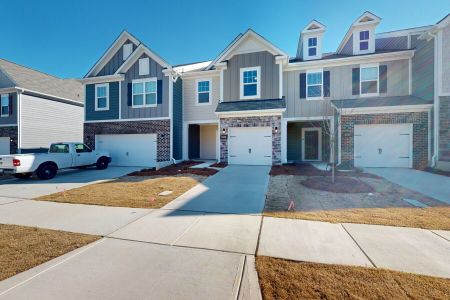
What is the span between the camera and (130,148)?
1509 cm

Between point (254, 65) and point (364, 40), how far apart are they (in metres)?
6.99

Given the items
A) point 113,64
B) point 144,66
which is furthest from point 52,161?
point 113,64

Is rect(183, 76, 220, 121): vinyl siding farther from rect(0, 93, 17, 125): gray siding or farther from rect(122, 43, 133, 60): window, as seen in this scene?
rect(0, 93, 17, 125): gray siding

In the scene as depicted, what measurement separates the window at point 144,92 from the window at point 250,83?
5776 millimetres

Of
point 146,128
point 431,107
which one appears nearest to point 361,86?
point 431,107

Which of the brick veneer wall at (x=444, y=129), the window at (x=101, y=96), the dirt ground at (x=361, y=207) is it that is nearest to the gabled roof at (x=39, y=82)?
the window at (x=101, y=96)

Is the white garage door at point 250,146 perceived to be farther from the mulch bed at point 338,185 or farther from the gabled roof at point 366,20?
the gabled roof at point 366,20

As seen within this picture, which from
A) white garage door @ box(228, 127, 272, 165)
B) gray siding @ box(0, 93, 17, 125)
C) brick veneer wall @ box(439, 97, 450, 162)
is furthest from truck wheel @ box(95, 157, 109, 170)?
brick veneer wall @ box(439, 97, 450, 162)

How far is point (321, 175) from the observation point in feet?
32.0

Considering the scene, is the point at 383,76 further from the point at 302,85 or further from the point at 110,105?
the point at 110,105

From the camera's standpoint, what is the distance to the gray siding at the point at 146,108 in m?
14.1

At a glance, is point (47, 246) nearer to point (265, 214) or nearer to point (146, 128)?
point (265, 214)

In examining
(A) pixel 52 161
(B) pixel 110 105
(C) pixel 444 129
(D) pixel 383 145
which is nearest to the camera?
(A) pixel 52 161

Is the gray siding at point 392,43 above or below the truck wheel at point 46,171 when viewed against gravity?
above
